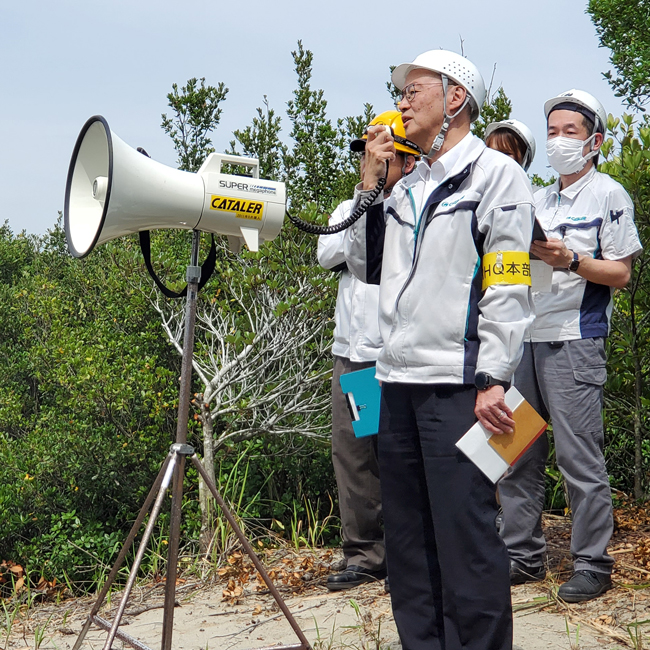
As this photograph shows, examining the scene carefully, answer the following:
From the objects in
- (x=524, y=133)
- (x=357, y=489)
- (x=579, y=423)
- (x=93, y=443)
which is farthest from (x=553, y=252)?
(x=93, y=443)

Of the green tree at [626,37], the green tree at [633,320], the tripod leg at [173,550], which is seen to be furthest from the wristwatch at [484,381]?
the green tree at [626,37]

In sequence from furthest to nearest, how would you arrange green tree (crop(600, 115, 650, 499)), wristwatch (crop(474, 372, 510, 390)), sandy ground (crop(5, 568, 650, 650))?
green tree (crop(600, 115, 650, 499)) → sandy ground (crop(5, 568, 650, 650)) → wristwatch (crop(474, 372, 510, 390))

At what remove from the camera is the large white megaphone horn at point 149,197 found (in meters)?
2.88

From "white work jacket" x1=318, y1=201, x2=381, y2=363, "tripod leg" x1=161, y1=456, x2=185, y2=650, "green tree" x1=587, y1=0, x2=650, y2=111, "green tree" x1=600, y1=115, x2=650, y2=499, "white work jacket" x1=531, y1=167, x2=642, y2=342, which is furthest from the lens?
"green tree" x1=587, y1=0, x2=650, y2=111

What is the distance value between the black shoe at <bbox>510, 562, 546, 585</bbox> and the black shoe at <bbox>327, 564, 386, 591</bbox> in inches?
28.4

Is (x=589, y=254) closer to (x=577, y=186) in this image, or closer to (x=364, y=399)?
(x=577, y=186)

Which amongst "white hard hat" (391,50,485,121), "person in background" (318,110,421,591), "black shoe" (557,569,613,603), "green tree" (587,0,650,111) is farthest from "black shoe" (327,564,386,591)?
"green tree" (587,0,650,111)

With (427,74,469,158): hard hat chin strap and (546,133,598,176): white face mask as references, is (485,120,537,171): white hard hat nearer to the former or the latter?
(546,133,598,176): white face mask

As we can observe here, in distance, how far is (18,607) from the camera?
4418 mm

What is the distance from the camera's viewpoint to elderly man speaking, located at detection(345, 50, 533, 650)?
252 cm

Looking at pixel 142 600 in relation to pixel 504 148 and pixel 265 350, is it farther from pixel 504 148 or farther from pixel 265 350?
pixel 504 148

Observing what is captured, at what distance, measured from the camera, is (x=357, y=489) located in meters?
4.09

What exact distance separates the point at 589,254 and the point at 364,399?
1232 mm

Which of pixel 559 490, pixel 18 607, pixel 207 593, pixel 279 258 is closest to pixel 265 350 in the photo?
pixel 279 258
